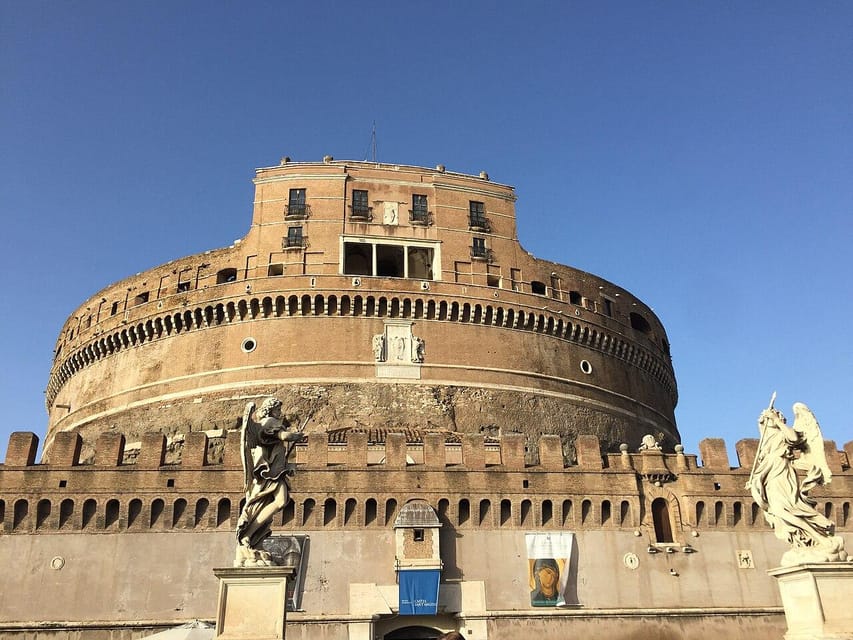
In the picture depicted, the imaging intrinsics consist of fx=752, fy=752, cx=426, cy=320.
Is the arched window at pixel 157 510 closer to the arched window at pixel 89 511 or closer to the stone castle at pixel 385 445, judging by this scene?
the stone castle at pixel 385 445

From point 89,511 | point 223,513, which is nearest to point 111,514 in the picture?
point 89,511

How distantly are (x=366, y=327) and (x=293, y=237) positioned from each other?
494 centimetres

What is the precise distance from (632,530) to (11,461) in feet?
56.5

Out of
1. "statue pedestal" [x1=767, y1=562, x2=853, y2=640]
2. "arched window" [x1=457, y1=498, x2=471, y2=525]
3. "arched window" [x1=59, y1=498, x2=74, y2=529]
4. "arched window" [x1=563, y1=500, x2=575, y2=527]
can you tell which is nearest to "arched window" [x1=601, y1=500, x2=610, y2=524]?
"arched window" [x1=563, y1=500, x2=575, y2=527]

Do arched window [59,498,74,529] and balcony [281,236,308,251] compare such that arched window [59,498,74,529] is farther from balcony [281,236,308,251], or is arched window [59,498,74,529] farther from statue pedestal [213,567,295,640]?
statue pedestal [213,567,295,640]

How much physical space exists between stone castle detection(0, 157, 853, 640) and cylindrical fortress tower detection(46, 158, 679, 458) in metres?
0.10

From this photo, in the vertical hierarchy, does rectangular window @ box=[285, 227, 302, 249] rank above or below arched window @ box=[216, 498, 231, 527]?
above

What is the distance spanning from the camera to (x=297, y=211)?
103ft

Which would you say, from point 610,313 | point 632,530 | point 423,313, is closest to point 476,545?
point 632,530

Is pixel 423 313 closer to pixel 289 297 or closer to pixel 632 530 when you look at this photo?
pixel 289 297

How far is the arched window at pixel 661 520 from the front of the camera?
21.5 meters

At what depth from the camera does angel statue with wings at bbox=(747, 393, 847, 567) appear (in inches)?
374

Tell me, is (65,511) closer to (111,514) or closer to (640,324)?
(111,514)

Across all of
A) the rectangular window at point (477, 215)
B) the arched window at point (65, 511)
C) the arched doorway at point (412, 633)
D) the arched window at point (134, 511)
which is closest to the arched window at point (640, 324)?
the rectangular window at point (477, 215)
